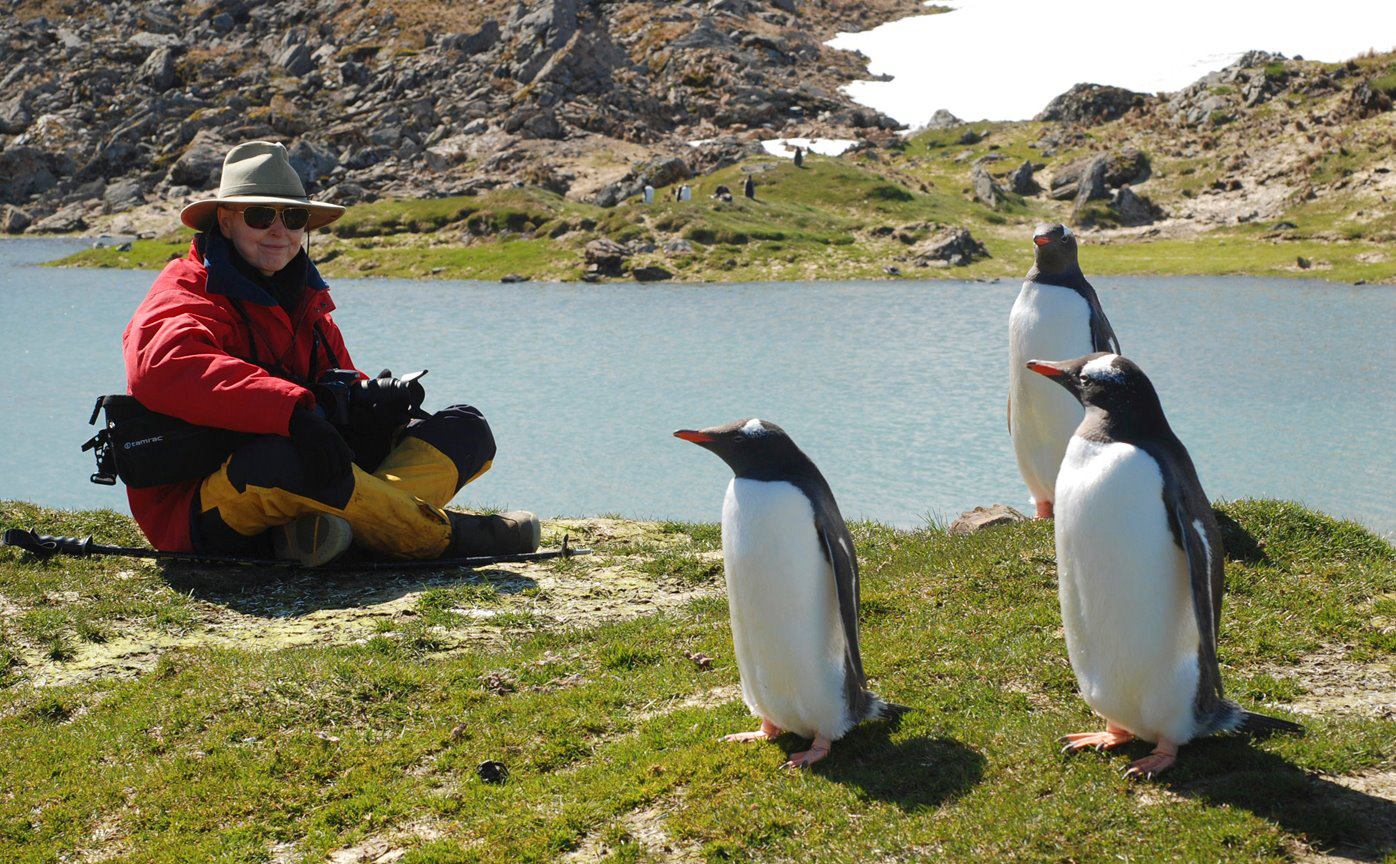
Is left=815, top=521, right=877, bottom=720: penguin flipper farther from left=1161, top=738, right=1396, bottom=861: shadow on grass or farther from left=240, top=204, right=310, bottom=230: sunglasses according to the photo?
left=240, top=204, right=310, bottom=230: sunglasses

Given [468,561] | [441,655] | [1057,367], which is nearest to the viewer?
[1057,367]

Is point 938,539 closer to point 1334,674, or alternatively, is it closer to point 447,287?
point 1334,674

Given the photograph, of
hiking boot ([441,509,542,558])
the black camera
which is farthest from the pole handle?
hiking boot ([441,509,542,558])

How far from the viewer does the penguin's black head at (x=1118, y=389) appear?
4.01 m

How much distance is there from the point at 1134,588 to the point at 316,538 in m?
4.38

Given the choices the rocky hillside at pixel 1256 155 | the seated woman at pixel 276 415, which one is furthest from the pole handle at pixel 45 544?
the rocky hillside at pixel 1256 155

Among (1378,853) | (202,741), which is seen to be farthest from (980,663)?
(202,741)

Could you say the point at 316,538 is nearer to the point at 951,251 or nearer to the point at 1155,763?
the point at 1155,763

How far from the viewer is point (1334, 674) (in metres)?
4.93

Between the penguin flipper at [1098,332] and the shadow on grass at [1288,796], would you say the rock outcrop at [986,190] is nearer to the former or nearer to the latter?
the penguin flipper at [1098,332]

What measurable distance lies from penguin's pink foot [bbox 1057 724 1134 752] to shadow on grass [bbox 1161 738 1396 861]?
0.68 ft

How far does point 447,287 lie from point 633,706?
2464 centimetres

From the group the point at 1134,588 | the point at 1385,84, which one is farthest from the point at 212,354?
the point at 1385,84

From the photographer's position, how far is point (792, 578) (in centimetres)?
422
